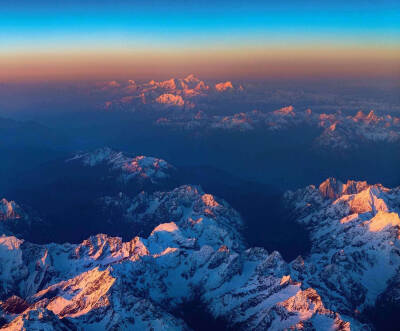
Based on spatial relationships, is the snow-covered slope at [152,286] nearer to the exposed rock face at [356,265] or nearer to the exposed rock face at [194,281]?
the exposed rock face at [194,281]

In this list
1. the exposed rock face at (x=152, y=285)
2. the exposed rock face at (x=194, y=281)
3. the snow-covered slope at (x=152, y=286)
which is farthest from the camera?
the exposed rock face at (x=194, y=281)

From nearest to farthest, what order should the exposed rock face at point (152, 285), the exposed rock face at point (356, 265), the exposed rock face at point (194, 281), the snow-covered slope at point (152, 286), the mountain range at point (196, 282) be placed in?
the snow-covered slope at point (152, 286), the exposed rock face at point (152, 285), the mountain range at point (196, 282), the exposed rock face at point (194, 281), the exposed rock face at point (356, 265)

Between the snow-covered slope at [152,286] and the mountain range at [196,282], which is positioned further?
the mountain range at [196,282]

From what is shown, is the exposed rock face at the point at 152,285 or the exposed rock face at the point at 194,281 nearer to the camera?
the exposed rock face at the point at 152,285

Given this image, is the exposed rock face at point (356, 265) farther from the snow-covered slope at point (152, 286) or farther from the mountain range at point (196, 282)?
the snow-covered slope at point (152, 286)

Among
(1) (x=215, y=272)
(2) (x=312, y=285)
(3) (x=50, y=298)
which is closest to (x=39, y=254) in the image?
(3) (x=50, y=298)

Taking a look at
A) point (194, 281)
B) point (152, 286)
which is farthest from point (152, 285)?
point (194, 281)

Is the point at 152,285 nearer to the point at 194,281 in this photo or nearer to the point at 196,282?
the point at 194,281

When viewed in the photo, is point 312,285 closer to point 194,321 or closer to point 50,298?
point 194,321

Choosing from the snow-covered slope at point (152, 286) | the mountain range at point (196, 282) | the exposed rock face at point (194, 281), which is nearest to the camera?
the snow-covered slope at point (152, 286)

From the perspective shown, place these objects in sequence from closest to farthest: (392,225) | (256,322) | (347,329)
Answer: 1. (347,329)
2. (256,322)
3. (392,225)

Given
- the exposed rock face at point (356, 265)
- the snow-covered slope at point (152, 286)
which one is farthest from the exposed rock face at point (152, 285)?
the exposed rock face at point (356, 265)
